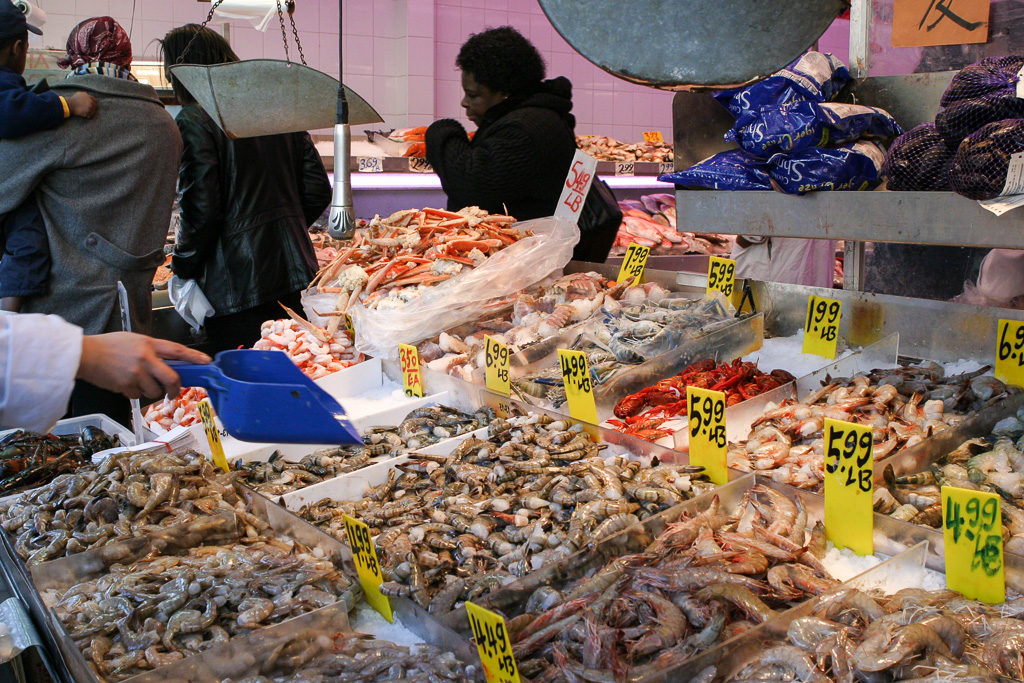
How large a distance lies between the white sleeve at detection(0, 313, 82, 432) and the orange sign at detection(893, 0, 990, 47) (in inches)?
94.7

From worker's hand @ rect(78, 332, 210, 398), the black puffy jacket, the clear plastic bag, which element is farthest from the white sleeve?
the black puffy jacket

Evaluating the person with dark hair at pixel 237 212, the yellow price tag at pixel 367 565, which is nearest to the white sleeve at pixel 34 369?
the yellow price tag at pixel 367 565

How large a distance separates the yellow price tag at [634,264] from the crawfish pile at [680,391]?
88 centimetres

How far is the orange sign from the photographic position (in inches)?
97.5

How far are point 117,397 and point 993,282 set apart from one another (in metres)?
3.72

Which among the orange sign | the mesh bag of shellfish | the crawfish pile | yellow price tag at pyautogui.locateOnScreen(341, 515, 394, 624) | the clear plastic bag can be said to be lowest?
yellow price tag at pyautogui.locateOnScreen(341, 515, 394, 624)

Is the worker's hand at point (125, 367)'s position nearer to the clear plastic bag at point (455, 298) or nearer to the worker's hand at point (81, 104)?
the clear plastic bag at point (455, 298)

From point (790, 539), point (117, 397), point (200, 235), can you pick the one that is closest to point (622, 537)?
point (790, 539)

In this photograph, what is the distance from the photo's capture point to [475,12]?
854 cm

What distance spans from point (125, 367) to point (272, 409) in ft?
1.04

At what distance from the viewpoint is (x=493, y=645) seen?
148 cm

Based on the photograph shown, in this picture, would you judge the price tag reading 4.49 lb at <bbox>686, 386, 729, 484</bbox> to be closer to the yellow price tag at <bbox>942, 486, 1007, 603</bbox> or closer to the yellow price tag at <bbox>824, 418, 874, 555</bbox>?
the yellow price tag at <bbox>824, 418, 874, 555</bbox>

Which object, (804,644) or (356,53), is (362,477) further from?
(356,53)

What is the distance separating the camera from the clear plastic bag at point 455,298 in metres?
3.44
